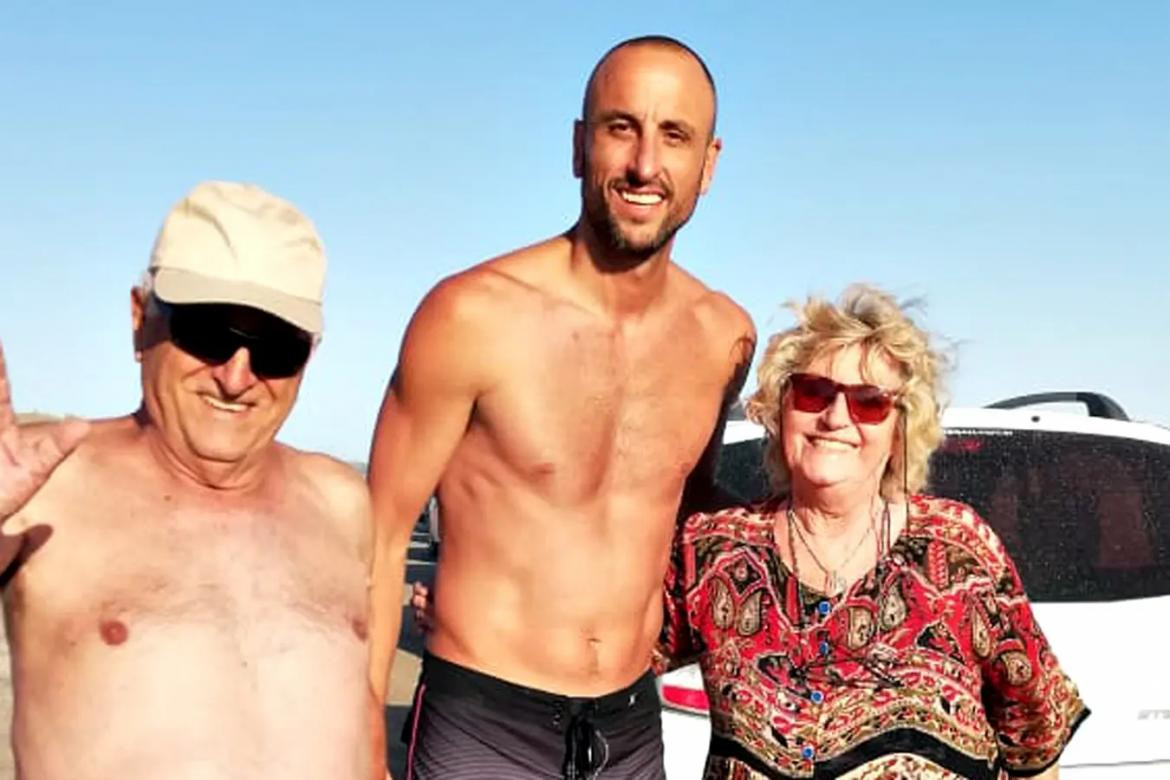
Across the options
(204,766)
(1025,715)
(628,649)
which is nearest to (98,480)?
(204,766)

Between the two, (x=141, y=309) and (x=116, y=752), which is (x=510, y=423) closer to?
(x=141, y=309)

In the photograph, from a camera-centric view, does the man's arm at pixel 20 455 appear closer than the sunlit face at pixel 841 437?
Yes

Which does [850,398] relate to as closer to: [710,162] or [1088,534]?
[710,162]

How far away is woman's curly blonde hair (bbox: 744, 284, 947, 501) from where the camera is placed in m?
3.48

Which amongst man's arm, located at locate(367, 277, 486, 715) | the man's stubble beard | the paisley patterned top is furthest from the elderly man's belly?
the man's stubble beard

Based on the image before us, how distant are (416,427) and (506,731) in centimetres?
76

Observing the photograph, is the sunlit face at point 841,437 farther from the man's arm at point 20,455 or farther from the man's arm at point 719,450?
the man's arm at point 20,455

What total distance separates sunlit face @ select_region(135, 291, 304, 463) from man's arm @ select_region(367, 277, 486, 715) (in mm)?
938

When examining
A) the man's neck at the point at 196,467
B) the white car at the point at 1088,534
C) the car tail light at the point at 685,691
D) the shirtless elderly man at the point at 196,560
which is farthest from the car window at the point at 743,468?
the man's neck at the point at 196,467

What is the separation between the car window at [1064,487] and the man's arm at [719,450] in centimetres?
93

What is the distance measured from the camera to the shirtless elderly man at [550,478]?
364 centimetres

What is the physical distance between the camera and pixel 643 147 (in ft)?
12.1

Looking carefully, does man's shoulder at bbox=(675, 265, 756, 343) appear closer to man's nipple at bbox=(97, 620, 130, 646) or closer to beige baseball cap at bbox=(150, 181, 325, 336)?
beige baseball cap at bbox=(150, 181, 325, 336)

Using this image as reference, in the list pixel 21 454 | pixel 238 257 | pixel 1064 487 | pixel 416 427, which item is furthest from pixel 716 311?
pixel 21 454
